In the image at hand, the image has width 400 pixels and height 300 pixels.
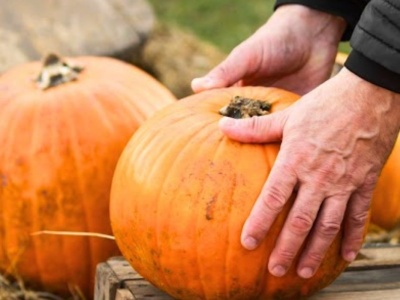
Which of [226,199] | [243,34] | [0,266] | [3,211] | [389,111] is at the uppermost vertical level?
[389,111]

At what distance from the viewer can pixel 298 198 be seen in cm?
226

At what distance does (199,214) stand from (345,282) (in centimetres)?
56

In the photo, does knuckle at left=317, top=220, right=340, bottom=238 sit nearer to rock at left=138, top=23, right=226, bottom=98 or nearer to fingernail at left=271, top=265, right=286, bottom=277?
fingernail at left=271, top=265, right=286, bottom=277

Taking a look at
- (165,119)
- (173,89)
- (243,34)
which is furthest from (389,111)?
(243,34)

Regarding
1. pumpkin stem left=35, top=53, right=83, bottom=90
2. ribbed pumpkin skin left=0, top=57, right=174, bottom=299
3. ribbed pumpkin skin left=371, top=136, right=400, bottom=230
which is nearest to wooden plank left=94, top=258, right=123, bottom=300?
ribbed pumpkin skin left=0, top=57, right=174, bottom=299

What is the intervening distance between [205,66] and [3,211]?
10.6ft

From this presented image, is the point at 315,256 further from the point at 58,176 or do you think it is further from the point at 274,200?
the point at 58,176

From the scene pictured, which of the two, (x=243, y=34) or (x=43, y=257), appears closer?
(x=43, y=257)

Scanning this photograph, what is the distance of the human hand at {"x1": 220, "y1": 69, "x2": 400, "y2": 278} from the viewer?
226cm

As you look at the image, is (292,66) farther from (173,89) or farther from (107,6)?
(173,89)

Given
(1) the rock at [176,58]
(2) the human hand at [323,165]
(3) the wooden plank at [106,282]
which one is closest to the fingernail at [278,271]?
(2) the human hand at [323,165]

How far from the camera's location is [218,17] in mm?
8680

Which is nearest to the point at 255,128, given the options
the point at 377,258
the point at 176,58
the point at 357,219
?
the point at 357,219

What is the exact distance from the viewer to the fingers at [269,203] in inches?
88.8
